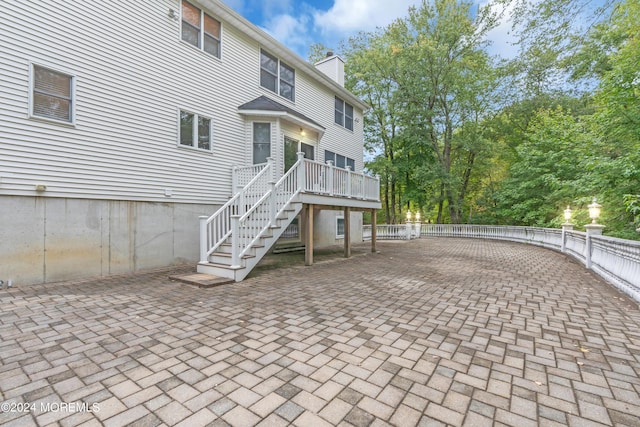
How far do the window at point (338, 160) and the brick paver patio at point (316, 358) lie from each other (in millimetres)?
8502

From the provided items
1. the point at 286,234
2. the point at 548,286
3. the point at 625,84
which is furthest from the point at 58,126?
the point at 625,84

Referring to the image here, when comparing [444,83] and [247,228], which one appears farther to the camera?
[444,83]

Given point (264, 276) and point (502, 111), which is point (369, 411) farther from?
point (502, 111)

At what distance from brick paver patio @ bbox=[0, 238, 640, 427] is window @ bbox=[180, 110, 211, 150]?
4398 mm

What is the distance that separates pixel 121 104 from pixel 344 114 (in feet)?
32.1

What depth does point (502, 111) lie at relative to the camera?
21.5 m

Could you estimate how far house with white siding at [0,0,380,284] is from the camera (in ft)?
17.1

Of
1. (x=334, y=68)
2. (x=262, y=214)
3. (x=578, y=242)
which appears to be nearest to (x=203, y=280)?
(x=262, y=214)

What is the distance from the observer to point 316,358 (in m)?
2.59

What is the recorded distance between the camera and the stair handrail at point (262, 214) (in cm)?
574

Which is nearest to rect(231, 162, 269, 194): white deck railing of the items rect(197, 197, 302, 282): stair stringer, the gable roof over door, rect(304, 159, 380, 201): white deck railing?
the gable roof over door

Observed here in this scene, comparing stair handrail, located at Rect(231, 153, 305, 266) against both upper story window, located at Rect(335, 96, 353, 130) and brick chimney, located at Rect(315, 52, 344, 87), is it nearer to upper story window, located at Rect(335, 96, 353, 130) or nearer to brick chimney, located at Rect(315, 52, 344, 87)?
upper story window, located at Rect(335, 96, 353, 130)

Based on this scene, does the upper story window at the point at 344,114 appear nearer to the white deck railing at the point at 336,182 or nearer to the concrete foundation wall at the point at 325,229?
the concrete foundation wall at the point at 325,229

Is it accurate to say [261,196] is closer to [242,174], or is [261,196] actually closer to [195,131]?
[242,174]
